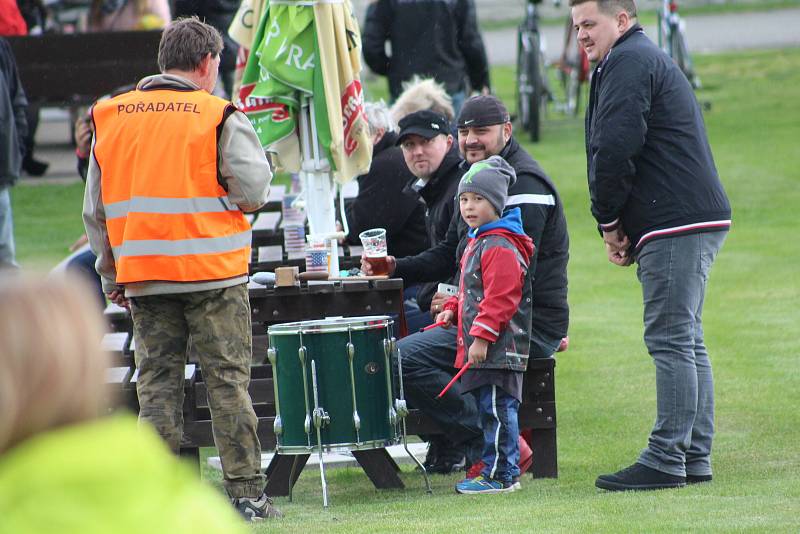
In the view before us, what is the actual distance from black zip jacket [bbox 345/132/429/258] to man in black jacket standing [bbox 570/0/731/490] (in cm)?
195

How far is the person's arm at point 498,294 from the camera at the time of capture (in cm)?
592

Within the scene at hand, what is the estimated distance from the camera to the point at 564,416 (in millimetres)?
7910

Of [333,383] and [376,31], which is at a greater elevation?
[376,31]

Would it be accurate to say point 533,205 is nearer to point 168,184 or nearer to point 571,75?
point 168,184

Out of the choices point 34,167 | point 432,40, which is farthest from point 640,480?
point 34,167

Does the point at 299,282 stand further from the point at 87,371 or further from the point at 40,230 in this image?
the point at 40,230

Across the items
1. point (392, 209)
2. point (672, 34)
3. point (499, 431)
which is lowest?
point (499, 431)

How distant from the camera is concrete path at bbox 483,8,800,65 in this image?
28344 millimetres

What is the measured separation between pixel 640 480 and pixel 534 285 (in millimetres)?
1050

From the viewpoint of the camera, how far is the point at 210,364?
220 inches

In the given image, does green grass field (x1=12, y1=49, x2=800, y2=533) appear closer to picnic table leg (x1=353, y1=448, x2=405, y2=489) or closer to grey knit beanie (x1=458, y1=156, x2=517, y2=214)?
picnic table leg (x1=353, y1=448, x2=405, y2=489)

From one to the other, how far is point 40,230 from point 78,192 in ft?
5.79

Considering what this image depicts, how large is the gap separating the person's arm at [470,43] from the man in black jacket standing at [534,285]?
19.9ft

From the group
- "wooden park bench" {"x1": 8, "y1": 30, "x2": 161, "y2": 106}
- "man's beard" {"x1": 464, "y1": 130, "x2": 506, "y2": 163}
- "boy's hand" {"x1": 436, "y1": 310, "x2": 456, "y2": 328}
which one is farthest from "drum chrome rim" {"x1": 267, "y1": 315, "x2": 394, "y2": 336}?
"wooden park bench" {"x1": 8, "y1": 30, "x2": 161, "y2": 106}
